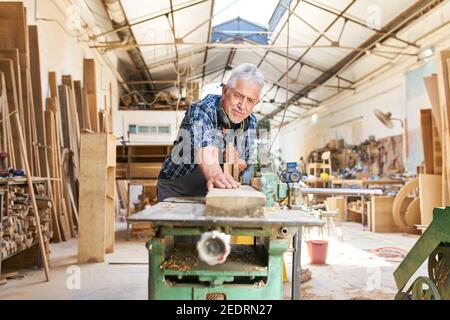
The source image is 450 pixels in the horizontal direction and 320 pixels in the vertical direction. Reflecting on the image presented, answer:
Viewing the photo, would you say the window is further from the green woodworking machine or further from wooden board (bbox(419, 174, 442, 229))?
the green woodworking machine

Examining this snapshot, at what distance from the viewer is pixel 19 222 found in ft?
9.64

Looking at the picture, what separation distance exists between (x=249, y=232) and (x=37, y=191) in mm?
2888

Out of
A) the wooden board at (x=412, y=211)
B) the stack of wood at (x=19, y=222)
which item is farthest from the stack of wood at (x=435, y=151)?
the stack of wood at (x=19, y=222)

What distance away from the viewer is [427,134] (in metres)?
4.88

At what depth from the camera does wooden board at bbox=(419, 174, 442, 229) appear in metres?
4.70

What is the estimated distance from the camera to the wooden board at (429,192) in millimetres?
4695

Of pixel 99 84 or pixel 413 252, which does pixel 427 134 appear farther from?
pixel 99 84

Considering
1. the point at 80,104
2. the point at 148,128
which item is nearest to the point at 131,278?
the point at 80,104

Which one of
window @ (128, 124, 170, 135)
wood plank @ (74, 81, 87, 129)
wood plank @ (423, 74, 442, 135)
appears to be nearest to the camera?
wood plank @ (423, 74, 442, 135)

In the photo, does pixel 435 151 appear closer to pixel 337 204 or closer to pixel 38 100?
pixel 337 204

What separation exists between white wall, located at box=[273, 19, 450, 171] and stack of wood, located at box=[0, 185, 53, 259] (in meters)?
6.00

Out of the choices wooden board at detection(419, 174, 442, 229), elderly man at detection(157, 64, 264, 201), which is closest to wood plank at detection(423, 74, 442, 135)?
wooden board at detection(419, 174, 442, 229)

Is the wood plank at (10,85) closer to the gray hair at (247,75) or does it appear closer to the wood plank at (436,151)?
the gray hair at (247,75)

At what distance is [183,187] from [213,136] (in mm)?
352
